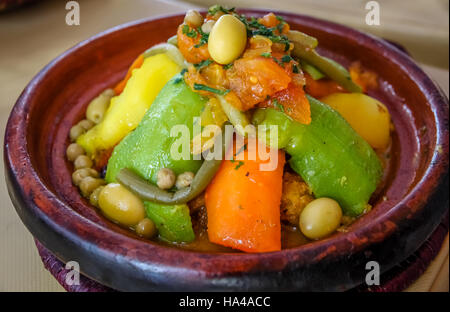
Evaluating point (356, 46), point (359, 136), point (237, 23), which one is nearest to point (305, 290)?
point (359, 136)

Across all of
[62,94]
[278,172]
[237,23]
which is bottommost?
[278,172]

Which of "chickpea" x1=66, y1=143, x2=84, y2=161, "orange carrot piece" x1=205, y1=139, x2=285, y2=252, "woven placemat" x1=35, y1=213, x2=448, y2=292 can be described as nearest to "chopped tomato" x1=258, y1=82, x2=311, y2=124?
"orange carrot piece" x1=205, y1=139, x2=285, y2=252

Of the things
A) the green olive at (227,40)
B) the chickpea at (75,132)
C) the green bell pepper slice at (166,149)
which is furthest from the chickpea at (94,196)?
the green olive at (227,40)
